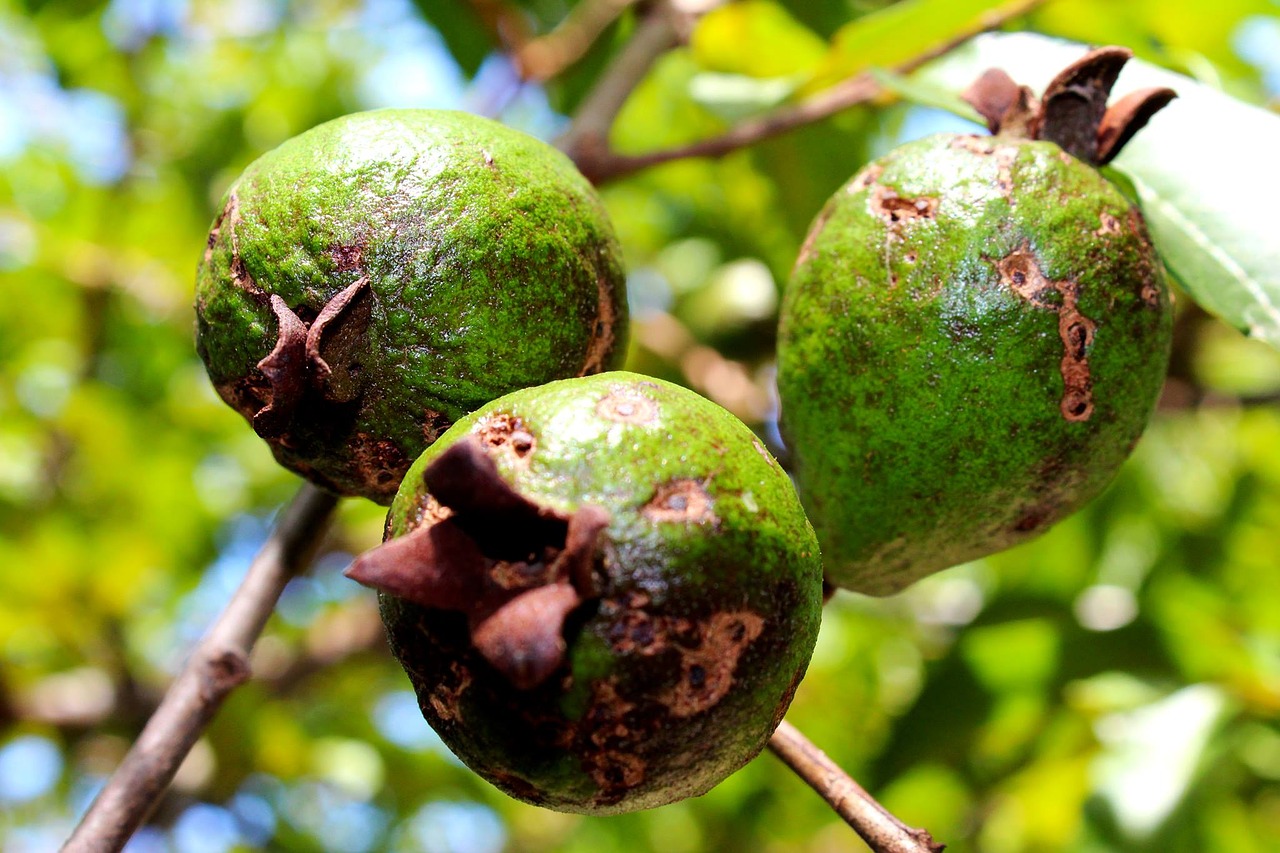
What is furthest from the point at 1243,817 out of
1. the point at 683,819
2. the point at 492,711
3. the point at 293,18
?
the point at 293,18

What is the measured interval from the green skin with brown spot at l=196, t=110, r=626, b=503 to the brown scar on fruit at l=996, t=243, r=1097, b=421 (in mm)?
606

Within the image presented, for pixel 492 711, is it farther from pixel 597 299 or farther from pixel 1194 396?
pixel 1194 396

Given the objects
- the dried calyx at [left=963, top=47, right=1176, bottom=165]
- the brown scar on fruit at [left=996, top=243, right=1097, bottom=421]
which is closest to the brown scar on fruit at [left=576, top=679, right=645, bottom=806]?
the brown scar on fruit at [left=996, top=243, right=1097, bottom=421]

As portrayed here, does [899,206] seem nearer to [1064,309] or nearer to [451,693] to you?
[1064,309]

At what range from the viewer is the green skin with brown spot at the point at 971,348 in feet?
5.17

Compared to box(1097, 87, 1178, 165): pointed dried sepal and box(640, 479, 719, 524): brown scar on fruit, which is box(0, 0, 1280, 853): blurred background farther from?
box(640, 479, 719, 524): brown scar on fruit

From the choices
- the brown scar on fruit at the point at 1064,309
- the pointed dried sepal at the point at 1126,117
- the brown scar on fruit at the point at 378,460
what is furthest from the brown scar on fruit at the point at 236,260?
the pointed dried sepal at the point at 1126,117

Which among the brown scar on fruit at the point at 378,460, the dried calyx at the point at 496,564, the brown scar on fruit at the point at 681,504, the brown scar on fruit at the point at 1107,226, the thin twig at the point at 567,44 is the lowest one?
the thin twig at the point at 567,44

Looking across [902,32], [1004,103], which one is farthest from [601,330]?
[902,32]

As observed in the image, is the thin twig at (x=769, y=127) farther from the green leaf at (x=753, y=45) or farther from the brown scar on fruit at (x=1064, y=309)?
the brown scar on fruit at (x=1064, y=309)

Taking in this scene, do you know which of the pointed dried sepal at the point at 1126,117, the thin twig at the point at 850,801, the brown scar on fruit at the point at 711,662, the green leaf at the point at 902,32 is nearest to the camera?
the brown scar on fruit at the point at 711,662

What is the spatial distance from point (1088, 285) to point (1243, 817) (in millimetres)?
2178

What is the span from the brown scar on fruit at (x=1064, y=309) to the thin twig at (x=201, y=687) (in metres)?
1.07

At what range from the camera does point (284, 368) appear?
1.33m
